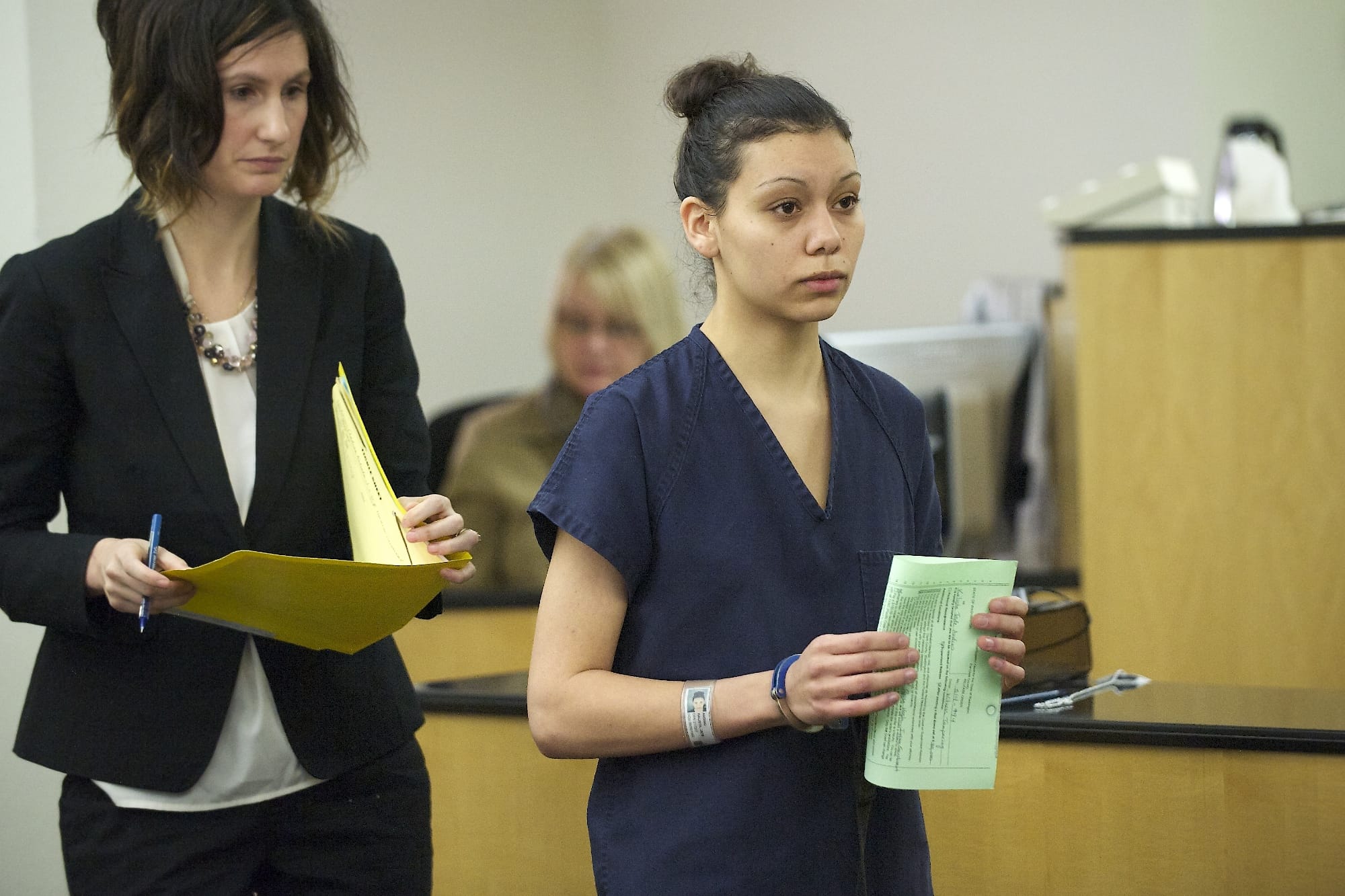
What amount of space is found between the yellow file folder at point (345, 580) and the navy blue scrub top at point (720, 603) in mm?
155

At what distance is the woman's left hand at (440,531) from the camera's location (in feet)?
4.02

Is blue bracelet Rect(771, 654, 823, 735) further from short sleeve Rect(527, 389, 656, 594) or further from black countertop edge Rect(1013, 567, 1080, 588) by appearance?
black countertop edge Rect(1013, 567, 1080, 588)

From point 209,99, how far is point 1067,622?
1238mm

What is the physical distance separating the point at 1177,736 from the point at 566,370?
2.33m

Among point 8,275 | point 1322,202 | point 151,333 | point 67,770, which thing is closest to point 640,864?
point 67,770

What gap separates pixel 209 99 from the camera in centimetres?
128

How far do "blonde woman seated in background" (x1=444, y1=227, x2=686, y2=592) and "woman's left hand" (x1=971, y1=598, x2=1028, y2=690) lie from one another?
8.25 feet

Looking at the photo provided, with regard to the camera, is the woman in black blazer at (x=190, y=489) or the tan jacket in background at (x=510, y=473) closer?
the woman in black blazer at (x=190, y=489)

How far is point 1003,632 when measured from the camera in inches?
41.5

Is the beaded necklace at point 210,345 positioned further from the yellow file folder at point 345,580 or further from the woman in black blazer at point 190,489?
the yellow file folder at point 345,580

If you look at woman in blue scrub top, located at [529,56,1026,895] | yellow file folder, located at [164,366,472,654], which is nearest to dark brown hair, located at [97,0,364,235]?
yellow file folder, located at [164,366,472,654]

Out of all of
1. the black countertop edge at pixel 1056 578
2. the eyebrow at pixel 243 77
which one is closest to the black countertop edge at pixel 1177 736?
the eyebrow at pixel 243 77

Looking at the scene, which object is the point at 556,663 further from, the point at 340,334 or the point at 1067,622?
the point at 1067,622

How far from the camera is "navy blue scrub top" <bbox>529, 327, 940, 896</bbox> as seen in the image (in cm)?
106
